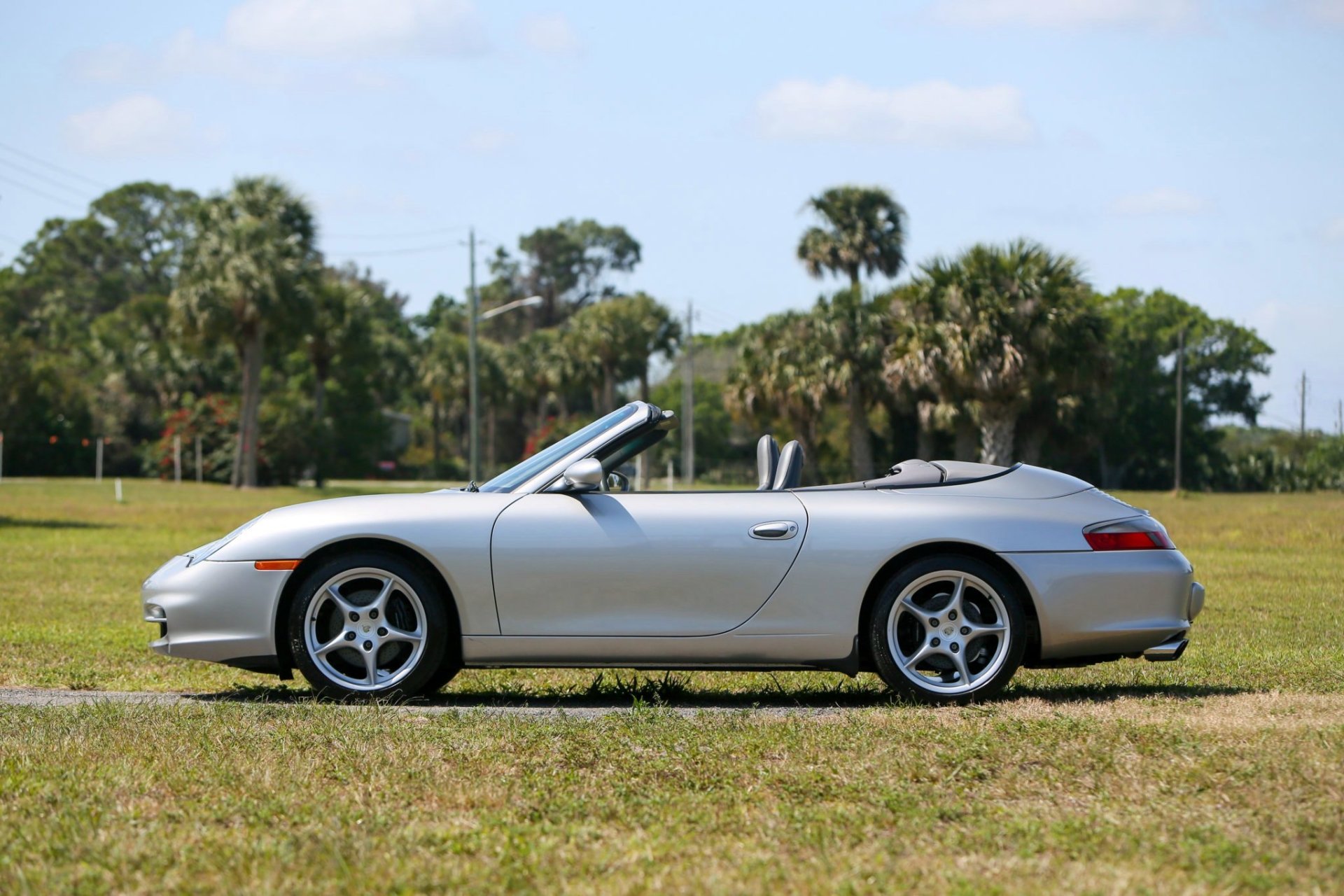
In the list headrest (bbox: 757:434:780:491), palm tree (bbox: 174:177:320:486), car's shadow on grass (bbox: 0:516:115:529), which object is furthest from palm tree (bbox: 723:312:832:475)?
headrest (bbox: 757:434:780:491)

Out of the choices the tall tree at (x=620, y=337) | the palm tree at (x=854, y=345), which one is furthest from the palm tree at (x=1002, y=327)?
the tall tree at (x=620, y=337)

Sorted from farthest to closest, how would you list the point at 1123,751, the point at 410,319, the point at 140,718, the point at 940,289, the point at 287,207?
the point at 410,319 < the point at 287,207 < the point at 940,289 < the point at 140,718 < the point at 1123,751

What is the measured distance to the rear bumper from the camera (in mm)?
6258

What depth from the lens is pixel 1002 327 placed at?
3981cm

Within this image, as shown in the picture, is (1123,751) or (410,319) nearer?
(1123,751)

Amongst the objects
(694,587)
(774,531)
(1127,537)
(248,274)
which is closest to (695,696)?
(694,587)

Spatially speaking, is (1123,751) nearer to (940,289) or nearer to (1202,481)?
(940,289)

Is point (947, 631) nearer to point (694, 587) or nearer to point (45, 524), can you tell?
point (694, 587)

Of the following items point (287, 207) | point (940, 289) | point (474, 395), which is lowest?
point (474, 395)

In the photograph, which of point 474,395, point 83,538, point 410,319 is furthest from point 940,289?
point 410,319

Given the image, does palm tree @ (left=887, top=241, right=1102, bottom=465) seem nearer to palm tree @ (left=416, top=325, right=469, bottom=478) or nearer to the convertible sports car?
the convertible sports car

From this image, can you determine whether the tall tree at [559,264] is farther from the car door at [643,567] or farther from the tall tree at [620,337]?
the car door at [643,567]

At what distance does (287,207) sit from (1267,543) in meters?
44.1

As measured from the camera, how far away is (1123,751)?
15.6 ft
